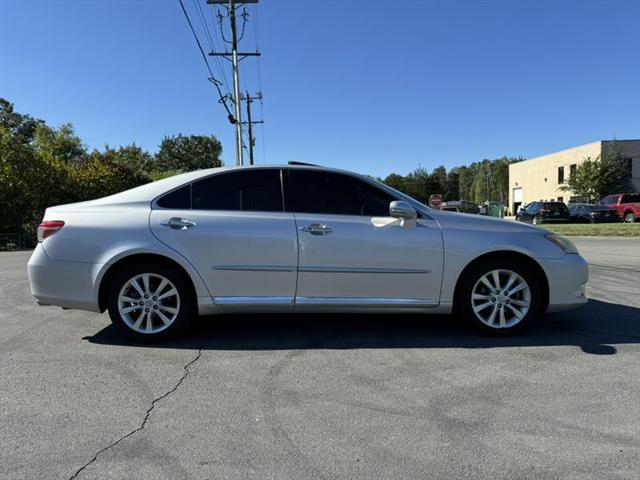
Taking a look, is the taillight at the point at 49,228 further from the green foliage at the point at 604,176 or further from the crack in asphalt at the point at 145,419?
the green foliage at the point at 604,176

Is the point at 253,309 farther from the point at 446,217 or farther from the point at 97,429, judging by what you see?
the point at 446,217

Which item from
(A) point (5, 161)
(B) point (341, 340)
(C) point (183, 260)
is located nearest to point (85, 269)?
(C) point (183, 260)

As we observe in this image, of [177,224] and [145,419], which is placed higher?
[177,224]

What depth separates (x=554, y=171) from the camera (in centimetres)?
5134

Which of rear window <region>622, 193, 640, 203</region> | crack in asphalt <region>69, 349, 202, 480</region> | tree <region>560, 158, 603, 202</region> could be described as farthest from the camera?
tree <region>560, 158, 603, 202</region>

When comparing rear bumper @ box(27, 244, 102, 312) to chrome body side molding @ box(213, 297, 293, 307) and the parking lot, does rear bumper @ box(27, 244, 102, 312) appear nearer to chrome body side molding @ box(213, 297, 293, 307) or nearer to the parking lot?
the parking lot

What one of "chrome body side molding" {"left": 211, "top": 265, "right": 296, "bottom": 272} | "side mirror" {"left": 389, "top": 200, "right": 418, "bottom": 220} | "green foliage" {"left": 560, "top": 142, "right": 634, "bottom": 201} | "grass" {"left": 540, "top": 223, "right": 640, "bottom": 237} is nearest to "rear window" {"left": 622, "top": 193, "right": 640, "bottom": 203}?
"grass" {"left": 540, "top": 223, "right": 640, "bottom": 237}

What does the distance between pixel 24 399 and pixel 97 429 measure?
2.66ft

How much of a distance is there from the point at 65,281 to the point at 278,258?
1983 millimetres

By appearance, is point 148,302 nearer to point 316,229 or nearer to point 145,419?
point 145,419

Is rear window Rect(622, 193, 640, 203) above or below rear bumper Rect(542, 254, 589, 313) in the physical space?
above

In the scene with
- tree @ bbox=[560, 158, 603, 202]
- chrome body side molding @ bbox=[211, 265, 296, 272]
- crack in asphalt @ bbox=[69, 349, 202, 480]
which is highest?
tree @ bbox=[560, 158, 603, 202]

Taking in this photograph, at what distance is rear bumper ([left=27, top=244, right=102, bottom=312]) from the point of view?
426 cm

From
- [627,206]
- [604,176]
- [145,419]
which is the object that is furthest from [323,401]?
[604,176]
